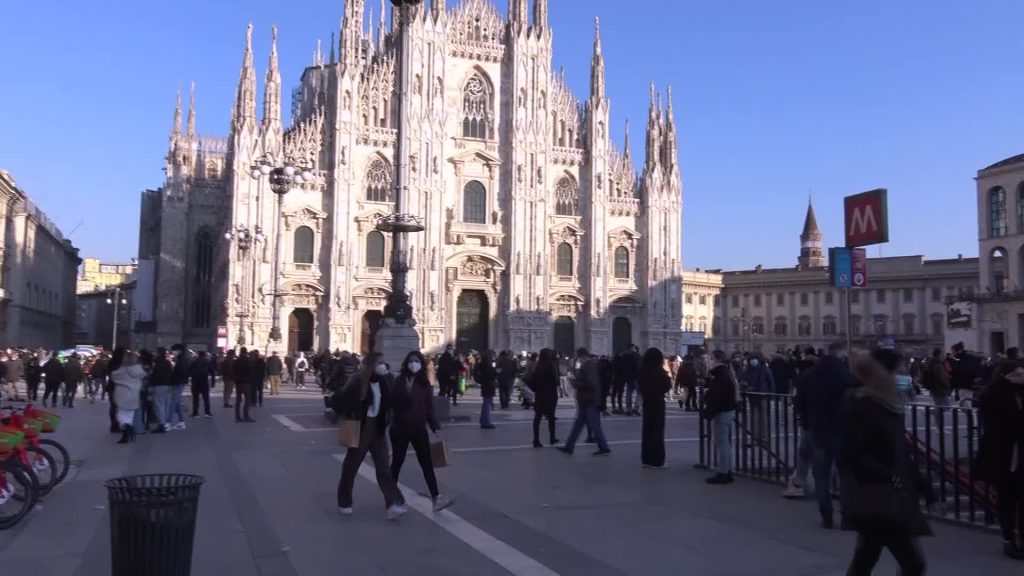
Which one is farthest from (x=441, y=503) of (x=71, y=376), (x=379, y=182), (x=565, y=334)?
(x=565, y=334)

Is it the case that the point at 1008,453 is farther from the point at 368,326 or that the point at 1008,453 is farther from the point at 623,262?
the point at 623,262

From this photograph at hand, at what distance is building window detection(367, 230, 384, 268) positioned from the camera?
4597 centimetres

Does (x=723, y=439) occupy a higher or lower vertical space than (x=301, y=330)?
lower

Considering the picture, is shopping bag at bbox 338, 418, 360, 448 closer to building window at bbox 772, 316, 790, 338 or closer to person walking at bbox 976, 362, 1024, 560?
person walking at bbox 976, 362, 1024, 560

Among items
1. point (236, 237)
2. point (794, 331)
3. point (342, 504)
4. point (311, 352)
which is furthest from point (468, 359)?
point (794, 331)

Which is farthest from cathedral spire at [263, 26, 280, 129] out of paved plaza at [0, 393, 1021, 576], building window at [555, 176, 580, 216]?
paved plaza at [0, 393, 1021, 576]

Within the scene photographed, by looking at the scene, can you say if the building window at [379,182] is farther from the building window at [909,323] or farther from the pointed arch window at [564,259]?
the building window at [909,323]

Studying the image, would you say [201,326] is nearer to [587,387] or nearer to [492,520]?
[587,387]

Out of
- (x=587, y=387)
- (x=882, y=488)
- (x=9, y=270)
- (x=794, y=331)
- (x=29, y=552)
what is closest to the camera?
(x=882, y=488)

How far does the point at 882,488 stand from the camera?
15.5 ft

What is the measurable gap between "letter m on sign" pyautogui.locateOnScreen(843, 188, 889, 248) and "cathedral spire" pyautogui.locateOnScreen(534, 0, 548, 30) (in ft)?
142

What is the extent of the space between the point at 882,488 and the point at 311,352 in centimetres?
4122

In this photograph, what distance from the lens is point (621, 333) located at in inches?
2013

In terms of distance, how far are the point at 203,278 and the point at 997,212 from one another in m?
47.3
